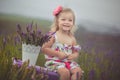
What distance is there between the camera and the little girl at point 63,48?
297 cm

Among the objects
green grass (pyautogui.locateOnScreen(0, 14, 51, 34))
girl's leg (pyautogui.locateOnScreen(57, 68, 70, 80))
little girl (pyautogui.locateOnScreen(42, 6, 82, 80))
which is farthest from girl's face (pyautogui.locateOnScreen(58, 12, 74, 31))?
girl's leg (pyautogui.locateOnScreen(57, 68, 70, 80))

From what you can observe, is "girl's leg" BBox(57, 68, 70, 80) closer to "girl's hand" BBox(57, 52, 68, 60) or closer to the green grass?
"girl's hand" BBox(57, 52, 68, 60)

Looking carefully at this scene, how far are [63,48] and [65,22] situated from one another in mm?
196

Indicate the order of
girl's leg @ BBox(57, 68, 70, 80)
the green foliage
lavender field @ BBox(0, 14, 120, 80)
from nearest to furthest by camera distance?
the green foliage < girl's leg @ BBox(57, 68, 70, 80) < lavender field @ BBox(0, 14, 120, 80)

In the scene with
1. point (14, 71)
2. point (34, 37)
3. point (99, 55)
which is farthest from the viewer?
point (99, 55)

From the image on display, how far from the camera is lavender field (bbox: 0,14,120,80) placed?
10.0 ft

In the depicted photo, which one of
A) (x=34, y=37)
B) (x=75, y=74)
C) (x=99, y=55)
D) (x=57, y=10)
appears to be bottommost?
(x=75, y=74)

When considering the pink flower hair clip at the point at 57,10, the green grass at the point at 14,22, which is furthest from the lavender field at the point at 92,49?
the pink flower hair clip at the point at 57,10

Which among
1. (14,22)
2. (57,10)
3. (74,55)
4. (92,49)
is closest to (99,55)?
(92,49)

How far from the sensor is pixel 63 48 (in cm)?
302

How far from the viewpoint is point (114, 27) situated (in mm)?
3146

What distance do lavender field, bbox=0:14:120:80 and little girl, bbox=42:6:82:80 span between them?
0.06 metres

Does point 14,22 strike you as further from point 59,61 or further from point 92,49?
point 92,49

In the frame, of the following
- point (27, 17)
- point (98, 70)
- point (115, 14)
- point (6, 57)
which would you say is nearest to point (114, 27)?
point (115, 14)
